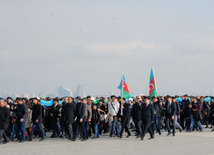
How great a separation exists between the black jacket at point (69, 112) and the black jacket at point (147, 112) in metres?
2.94

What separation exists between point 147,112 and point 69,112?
3.29 m

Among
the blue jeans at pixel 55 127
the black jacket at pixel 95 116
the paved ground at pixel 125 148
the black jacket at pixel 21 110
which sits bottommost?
the paved ground at pixel 125 148

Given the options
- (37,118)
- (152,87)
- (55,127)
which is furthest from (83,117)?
(152,87)

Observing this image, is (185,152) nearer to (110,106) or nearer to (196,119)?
(110,106)

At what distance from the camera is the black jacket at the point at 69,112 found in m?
16.7

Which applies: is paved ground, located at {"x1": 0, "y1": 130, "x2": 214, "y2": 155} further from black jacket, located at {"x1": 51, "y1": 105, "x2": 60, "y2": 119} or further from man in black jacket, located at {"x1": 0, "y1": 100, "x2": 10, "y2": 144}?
black jacket, located at {"x1": 51, "y1": 105, "x2": 60, "y2": 119}

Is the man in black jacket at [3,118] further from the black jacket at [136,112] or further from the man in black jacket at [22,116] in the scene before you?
the black jacket at [136,112]

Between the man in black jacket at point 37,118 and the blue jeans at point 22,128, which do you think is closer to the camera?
the blue jeans at point 22,128

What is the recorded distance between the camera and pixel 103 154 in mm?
11883

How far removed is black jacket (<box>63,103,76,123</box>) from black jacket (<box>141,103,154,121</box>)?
2.94 metres

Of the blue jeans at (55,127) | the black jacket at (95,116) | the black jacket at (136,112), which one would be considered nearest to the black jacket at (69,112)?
the black jacket at (95,116)

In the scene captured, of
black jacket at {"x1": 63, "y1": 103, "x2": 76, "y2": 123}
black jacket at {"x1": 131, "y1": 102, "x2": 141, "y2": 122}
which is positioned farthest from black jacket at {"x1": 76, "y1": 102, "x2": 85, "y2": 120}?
black jacket at {"x1": 131, "y1": 102, "x2": 141, "y2": 122}

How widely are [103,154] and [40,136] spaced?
285 inches

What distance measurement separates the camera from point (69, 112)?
16688 millimetres
